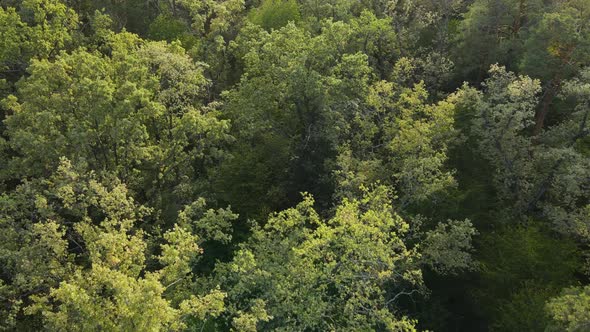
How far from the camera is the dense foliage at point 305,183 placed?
82.6ft

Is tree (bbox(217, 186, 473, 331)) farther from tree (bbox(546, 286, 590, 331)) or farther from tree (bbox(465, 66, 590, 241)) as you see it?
Result: tree (bbox(465, 66, 590, 241))

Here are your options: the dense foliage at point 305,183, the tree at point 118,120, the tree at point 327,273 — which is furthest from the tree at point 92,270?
the tree at point 327,273

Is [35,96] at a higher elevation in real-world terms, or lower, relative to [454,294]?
higher

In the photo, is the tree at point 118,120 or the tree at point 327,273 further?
the tree at point 118,120

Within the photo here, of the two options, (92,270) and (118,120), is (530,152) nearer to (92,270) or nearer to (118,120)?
(118,120)

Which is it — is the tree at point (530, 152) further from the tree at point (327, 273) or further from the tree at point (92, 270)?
the tree at point (92, 270)

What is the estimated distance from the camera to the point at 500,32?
4459cm

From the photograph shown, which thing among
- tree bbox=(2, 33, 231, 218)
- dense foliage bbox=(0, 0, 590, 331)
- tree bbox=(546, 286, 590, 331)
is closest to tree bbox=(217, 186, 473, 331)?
dense foliage bbox=(0, 0, 590, 331)

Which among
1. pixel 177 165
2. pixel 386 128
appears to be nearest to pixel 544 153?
pixel 386 128

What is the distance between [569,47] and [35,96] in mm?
36013

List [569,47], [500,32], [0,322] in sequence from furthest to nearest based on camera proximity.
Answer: [500,32] → [569,47] → [0,322]

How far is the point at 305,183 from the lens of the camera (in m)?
36.7

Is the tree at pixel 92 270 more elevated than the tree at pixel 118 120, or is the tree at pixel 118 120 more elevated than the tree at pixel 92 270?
the tree at pixel 118 120

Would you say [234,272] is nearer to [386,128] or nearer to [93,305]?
[93,305]
